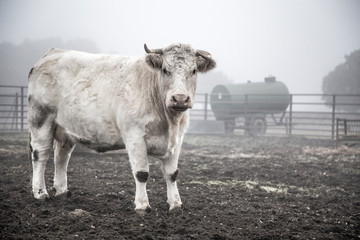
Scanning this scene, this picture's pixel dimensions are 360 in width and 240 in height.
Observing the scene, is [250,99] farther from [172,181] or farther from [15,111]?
[172,181]

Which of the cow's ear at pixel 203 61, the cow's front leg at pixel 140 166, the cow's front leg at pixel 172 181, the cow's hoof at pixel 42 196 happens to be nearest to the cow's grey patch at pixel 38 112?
the cow's hoof at pixel 42 196

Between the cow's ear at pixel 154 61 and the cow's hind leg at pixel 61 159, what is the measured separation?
5.48ft

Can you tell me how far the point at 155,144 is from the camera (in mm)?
4023

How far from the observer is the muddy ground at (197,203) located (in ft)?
11.1

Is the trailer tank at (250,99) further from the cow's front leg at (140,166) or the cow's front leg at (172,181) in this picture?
the cow's front leg at (140,166)

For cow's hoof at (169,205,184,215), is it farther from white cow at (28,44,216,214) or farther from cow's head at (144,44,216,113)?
cow's head at (144,44,216,113)

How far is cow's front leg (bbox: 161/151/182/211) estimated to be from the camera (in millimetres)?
4149

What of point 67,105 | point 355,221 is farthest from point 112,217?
point 355,221

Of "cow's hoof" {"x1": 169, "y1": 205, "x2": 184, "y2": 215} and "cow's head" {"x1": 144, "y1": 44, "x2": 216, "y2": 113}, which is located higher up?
"cow's head" {"x1": 144, "y1": 44, "x2": 216, "y2": 113}

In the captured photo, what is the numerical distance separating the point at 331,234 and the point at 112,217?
7.65 feet

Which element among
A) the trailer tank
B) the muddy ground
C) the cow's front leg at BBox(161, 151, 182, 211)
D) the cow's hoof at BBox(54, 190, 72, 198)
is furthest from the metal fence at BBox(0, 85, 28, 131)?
the cow's front leg at BBox(161, 151, 182, 211)

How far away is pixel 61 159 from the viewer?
15.9 feet

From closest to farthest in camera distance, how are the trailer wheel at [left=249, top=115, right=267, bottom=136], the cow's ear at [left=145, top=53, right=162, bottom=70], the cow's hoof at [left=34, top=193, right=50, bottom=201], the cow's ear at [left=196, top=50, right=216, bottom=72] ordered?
the cow's ear at [left=145, top=53, right=162, bottom=70] < the cow's ear at [left=196, top=50, right=216, bottom=72] < the cow's hoof at [left=34, top=193, right=50, bottom=201] < the trailer wheel at [left=249, top=115, right=267, bottom=136]

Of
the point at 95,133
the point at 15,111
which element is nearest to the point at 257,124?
the point at 15,111
